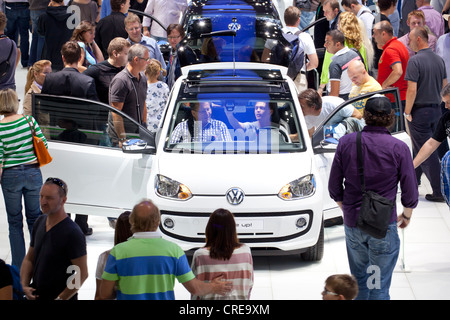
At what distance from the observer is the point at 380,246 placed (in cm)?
636

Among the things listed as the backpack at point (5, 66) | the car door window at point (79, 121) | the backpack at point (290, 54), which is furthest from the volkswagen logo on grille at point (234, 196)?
the backpack at point (5, 66)

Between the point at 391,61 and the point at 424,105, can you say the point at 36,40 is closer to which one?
the point at 391,61

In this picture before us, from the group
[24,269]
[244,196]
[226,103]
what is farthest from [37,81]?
[24,269]

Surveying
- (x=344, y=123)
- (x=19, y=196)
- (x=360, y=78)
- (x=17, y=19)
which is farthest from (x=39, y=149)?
(x=17, y=19)

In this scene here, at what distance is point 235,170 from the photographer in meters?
7.93

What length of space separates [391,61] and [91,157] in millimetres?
4400

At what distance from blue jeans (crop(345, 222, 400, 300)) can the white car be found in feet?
4.63

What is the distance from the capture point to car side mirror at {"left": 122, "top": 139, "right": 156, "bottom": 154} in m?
8.20

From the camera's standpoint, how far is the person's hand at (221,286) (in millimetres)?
5539

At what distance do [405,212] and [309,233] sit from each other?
1589mm

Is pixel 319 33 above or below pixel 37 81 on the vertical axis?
below

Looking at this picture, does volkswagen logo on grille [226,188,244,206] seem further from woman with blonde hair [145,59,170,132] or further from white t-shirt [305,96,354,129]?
woman with blonde hair [145,59,170,132]

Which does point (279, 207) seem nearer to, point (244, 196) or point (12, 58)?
point (244, 196)
